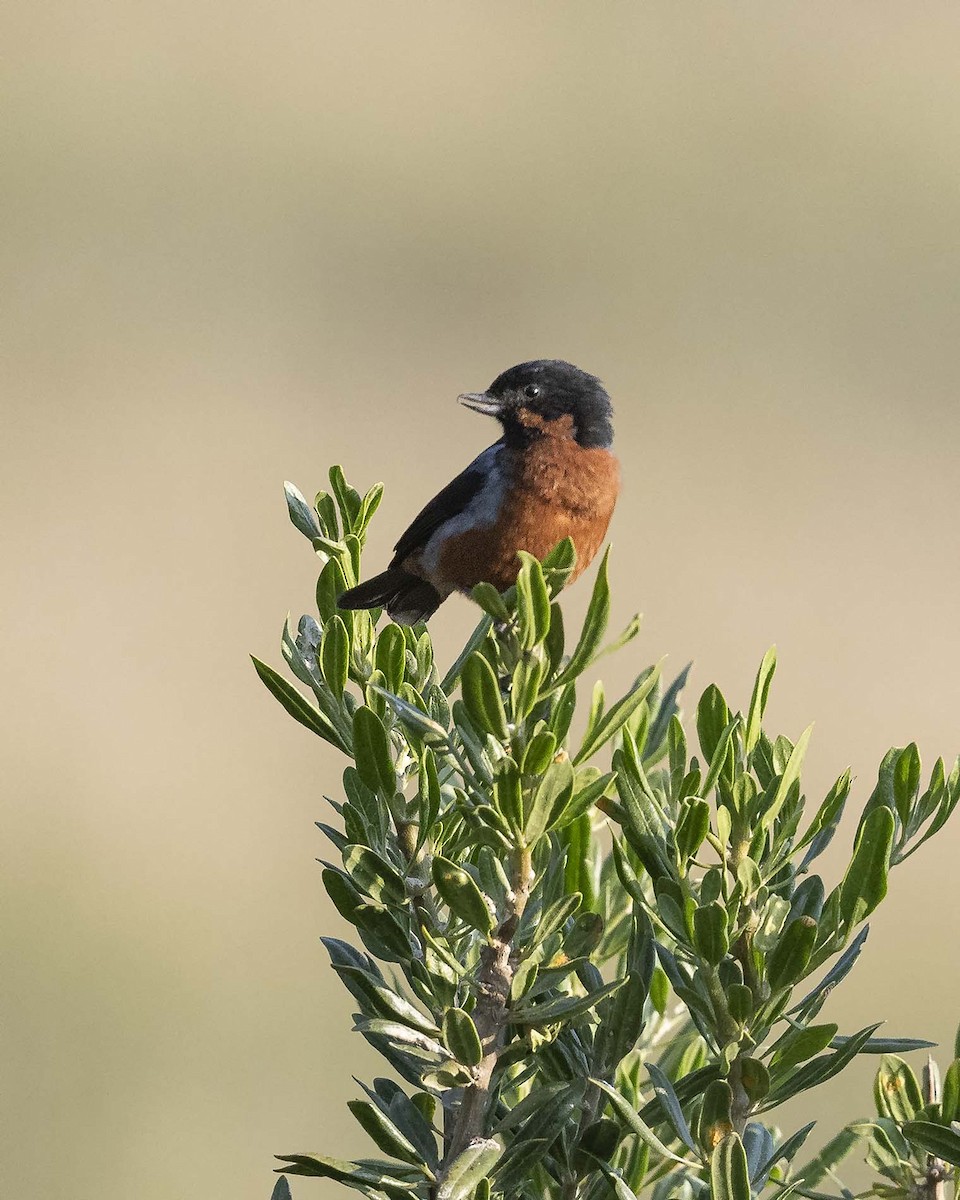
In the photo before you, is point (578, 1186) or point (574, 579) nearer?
point (578, 1186)

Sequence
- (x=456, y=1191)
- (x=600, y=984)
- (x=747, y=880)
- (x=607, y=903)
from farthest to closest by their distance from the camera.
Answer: (x=607, y=903)
(x=600, y=984)
(x=747, y=880)
(x=456, y=1191)

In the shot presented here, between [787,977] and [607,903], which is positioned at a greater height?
[607,903]

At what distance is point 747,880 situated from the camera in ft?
3.20

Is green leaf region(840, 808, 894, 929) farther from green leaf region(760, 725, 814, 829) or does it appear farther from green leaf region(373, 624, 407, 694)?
green leaf region(373, 624, 407, 694)

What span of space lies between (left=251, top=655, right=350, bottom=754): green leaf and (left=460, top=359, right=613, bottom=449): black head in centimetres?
216

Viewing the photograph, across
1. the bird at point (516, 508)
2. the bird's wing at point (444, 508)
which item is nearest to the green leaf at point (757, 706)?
the bird at point (516, 508)

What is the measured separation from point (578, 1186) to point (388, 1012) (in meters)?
0.21

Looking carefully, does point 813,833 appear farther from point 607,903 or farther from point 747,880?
point 607,903

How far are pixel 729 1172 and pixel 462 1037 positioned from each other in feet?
0.66

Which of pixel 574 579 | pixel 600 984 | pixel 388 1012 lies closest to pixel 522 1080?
pixel 600 984

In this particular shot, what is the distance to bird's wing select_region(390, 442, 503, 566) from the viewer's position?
2.88 m

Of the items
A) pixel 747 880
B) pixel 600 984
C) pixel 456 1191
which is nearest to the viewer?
pixel 456 1191

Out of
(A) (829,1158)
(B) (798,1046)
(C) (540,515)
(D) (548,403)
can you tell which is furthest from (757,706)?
(D) (548,403)

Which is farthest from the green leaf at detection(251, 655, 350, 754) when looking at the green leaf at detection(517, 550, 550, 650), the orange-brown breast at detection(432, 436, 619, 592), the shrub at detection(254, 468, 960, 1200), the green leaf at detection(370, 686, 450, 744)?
the orange-brown breast at detection(432, 436, 619, 592)
